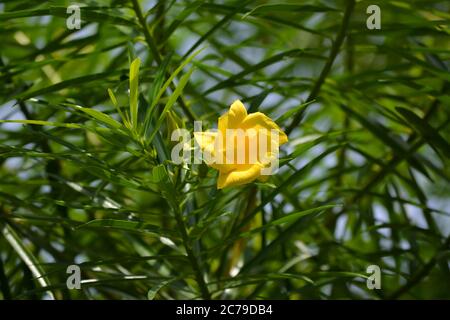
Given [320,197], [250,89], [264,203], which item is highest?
[250,89]

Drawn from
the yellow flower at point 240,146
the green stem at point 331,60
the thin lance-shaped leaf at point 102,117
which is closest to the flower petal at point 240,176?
the yellow flower at point 240,146

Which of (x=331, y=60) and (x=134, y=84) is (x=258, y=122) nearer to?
(x=134, y=84)

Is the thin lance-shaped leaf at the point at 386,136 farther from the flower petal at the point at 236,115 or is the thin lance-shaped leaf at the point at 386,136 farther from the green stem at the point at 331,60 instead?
the flower petal at the point at 236,115

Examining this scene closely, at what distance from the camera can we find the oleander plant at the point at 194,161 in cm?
72

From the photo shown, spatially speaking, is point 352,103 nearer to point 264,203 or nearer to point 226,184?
point 264,203

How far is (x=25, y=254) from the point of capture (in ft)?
2.98

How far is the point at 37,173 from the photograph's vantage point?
1.22 metres

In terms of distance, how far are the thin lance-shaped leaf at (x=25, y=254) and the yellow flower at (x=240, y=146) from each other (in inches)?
11.8

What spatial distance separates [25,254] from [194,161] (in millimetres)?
306

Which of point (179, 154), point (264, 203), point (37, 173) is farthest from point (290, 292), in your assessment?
point (37, 173)

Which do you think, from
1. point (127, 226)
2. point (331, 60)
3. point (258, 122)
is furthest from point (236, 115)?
point (331, 60)

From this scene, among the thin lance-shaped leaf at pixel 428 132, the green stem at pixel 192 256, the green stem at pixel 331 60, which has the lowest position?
the green stem at pixel 192 256

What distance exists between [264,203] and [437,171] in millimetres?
287
